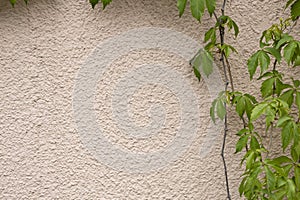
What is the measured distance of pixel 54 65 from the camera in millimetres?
1811

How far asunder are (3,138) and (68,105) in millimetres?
292

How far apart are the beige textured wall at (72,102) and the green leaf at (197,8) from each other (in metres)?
0.15

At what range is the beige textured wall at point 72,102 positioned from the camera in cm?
180

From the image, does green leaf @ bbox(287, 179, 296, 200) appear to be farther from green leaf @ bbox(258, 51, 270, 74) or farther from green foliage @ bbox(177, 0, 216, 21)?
green foliage @ bbox(177, 0, 216, 21)

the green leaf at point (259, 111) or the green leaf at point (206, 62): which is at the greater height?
the green leaf at point (206, 62)

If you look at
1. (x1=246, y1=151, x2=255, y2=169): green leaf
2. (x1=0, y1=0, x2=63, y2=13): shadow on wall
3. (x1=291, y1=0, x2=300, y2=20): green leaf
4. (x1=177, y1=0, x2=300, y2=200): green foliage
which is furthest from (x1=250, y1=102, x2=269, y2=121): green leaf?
(x1=0, y1=0, x2=63, y2=13): shadow on wall

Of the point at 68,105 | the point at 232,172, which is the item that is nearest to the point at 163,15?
the point at 68,105

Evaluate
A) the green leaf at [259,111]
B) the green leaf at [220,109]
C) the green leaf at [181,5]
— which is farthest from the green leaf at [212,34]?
the green leaf at [259,111]

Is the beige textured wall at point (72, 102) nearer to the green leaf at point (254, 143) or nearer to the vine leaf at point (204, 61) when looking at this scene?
the vine leaf at point (204, 61)

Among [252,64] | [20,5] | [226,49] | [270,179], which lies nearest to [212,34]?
[226,49]

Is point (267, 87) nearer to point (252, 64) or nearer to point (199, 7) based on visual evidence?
point (252, 64)

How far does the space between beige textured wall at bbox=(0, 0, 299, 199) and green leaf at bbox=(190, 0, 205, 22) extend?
5.9 inches

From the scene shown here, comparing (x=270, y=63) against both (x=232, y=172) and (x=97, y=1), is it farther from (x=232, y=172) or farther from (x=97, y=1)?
(x=97, y=1)

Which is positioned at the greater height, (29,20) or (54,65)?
(29,20)
